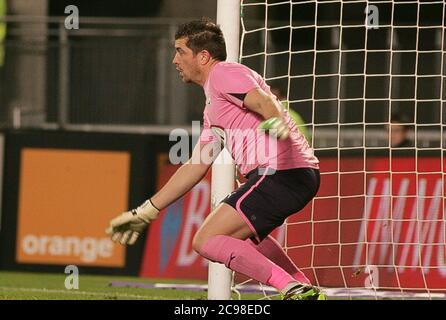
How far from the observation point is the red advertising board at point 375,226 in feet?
36.5

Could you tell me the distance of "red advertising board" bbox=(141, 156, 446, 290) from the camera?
11.1m

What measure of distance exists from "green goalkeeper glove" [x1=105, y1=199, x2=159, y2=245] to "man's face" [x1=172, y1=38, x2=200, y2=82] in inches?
31.2

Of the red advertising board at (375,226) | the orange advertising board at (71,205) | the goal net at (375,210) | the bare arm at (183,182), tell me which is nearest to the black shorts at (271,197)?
the bare arm at (183,182)

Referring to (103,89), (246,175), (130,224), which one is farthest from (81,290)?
(103,89)

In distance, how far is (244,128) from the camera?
7.53 m

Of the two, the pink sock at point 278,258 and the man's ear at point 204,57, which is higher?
the man's ear at point 204,57

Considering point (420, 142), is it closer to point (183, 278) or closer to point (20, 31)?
point (183, 278)

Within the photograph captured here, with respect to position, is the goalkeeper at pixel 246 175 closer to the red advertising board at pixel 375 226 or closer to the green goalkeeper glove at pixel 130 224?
the green goalkeeper glove at pixel 130 224

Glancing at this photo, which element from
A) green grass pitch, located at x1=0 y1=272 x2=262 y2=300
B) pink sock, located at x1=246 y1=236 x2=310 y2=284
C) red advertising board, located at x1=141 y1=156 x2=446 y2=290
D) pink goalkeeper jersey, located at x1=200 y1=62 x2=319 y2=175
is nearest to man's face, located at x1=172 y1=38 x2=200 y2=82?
pink goalkeeper jersey, located at x1=200 y1=62 x2=319 y2=175

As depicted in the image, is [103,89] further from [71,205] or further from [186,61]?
[186,61]

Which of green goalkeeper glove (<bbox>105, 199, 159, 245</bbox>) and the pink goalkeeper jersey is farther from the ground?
the pink goalkeeper jersey

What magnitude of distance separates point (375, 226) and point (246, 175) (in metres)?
4.19

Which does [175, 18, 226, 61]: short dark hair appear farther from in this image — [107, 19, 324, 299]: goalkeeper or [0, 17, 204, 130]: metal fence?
[0, 17, 204, 130]: metal fence

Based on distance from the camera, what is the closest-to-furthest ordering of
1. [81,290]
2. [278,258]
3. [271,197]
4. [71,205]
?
[271,197] → [278,258] → [81,290] → [71,205]
